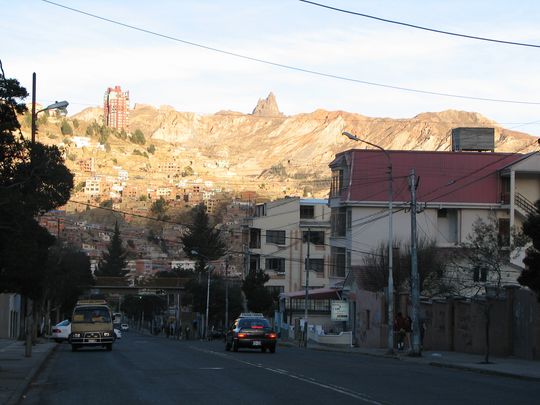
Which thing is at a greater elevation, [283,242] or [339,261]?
[283,242]

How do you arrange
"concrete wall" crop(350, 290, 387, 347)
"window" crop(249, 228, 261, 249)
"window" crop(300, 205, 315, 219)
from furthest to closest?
"window" crop(300, 205, 315, 219) → "window" crop(249, 228, 261, 249) → "concrete wall" crop(350, 290, 387, 347)

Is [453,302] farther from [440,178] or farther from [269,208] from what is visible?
[269,208]

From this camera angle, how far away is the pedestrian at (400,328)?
42.6 meters

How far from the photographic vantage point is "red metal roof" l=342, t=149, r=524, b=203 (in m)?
67.5

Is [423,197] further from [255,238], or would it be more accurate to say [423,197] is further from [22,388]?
[22,388]

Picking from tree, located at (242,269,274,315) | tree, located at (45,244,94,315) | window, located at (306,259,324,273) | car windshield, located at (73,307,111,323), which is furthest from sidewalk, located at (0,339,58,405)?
window, located at (306,259,324,273)

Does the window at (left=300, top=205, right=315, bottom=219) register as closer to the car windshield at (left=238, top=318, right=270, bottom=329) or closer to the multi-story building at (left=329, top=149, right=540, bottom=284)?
the multi-story building at (left=329, top=149, right=540, bottom=284)

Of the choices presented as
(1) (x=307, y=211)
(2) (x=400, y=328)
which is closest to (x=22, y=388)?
(2) (x=400, y=328)

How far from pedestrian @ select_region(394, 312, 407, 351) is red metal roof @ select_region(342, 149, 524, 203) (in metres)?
22.6

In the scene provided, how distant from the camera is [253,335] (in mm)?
40094

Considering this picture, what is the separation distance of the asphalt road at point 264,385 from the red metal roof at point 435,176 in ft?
125

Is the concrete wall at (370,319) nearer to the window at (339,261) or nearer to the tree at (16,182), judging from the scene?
the window at (339,261)

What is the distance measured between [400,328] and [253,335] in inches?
270

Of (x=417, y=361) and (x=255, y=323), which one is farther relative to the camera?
(x=255, y=323)
